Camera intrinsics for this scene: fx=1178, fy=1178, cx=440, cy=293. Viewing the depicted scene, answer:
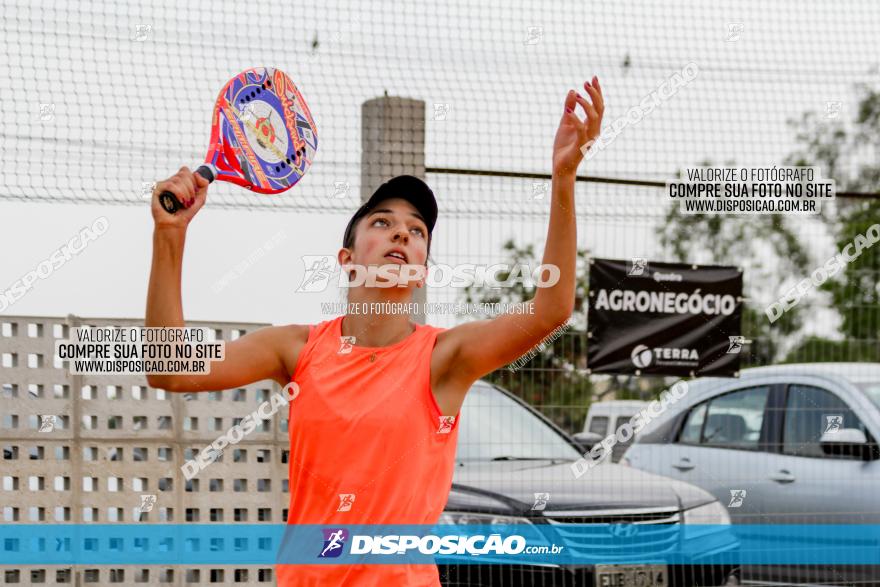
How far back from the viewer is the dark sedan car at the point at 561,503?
6.21 meters

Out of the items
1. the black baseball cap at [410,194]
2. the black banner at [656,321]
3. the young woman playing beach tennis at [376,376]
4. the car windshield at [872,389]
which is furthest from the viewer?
the car windshield at [872,389]

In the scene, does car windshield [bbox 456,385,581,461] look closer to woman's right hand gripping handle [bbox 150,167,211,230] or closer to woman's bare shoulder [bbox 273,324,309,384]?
woman's bare shoulder [bbox 273,324,309,384]

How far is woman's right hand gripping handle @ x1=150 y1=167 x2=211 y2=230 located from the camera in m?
2.76

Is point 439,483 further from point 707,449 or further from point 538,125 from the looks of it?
point 707,449

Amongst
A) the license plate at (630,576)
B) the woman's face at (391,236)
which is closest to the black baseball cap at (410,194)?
the woman's face at (391,236)

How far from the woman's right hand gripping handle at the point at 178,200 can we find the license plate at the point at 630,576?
405cm

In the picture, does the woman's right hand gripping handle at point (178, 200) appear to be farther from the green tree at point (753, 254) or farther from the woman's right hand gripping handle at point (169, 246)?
the green tree at point (753, 254)

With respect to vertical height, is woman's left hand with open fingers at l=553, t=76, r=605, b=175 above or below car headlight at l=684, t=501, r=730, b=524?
above

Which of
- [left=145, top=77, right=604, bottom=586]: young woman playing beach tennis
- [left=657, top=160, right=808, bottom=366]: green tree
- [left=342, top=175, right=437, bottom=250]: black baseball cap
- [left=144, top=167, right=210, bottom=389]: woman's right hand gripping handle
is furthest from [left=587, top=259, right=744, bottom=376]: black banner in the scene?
[left=144, top=167, right=210, bottom=389]: woman's right hand gripping handle

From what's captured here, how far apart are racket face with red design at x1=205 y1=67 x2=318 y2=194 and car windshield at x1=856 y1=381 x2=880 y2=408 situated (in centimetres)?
435

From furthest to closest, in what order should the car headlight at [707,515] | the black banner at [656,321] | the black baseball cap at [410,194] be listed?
the black banner at [656,321], the car headlight at [707,515], the black baseball cap at [410,194]

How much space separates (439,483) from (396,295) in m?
0.51

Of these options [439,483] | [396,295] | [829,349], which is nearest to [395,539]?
[439,483]

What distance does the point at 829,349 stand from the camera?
7453 mm
